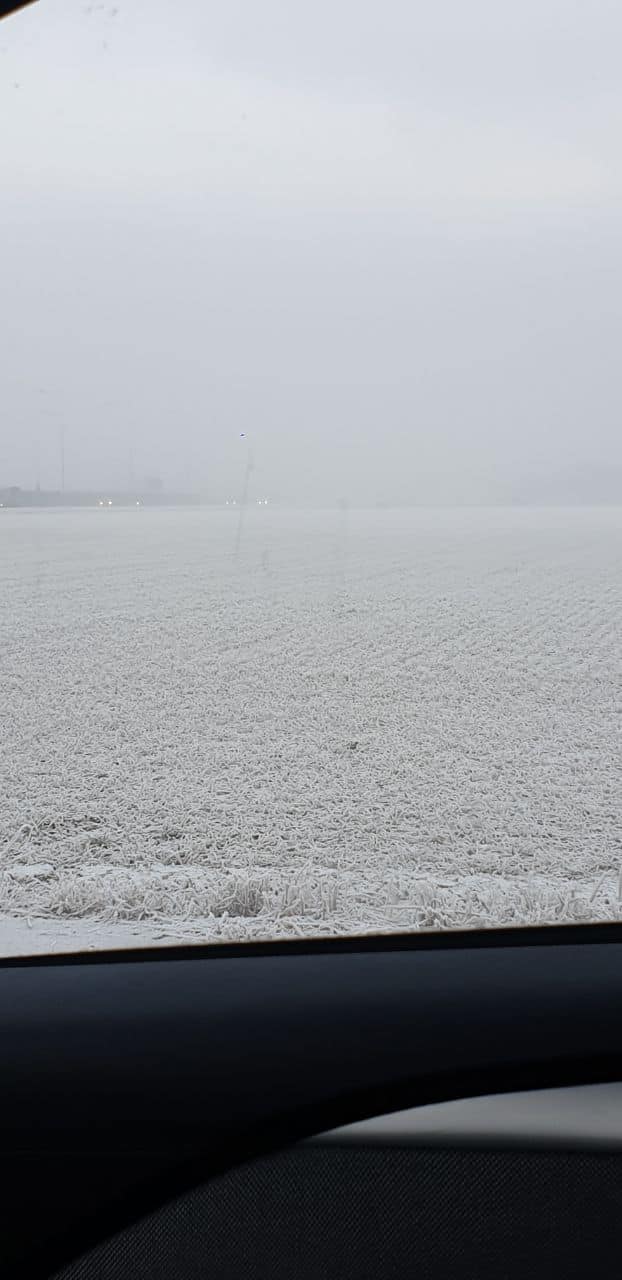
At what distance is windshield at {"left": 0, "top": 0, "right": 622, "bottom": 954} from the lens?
2240mm

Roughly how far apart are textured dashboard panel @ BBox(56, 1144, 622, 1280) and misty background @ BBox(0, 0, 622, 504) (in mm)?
1224

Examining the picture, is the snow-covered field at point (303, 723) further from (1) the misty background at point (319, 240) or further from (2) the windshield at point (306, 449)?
(1) the misty background at point (319, 240)

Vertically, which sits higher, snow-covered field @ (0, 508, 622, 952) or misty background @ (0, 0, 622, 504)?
misty background @ (0, 0, 622, 504)

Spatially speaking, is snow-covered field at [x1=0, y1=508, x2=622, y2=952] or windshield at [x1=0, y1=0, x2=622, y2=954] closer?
snow-covered field at [x1=0, y1=508, x2=622, y2=952]

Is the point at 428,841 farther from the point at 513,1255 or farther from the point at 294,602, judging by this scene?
the point at 294,602

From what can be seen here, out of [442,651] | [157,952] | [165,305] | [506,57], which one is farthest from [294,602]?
[157,952]

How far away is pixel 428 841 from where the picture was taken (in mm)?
3027

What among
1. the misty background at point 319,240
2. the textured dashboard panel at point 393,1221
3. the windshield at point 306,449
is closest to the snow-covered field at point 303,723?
the windshield at point 306,449

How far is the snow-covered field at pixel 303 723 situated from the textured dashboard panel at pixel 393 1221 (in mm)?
446

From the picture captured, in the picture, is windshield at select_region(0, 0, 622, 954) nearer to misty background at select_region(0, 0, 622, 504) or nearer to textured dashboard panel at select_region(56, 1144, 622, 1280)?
misty background at select_region(0, 0, 622, 504)

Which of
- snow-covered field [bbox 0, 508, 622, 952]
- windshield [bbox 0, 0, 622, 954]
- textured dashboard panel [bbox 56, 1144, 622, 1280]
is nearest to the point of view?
textured dashboard panel [bbox 56, 1144, 622, 1280]

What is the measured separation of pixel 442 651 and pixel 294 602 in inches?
77.0

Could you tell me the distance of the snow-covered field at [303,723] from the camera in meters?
1.83

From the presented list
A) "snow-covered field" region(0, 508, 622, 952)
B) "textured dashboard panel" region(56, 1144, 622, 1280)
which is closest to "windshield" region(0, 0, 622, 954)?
"snow-covered field" region(0, 508, 622, 952)
